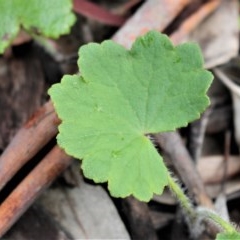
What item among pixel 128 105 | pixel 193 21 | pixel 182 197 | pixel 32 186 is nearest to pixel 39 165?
pixel 32 186

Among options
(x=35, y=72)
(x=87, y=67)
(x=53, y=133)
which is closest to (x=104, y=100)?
(x=87, y=67)

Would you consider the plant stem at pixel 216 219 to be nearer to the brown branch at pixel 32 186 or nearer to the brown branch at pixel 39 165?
the brown branch at pixel 39 165

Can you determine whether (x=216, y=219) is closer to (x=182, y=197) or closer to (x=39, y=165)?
(x=182, y=197)

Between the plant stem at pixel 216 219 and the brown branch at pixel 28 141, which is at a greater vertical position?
the brown branch at pixel 28 141

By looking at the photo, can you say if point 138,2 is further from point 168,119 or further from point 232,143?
point 168,119

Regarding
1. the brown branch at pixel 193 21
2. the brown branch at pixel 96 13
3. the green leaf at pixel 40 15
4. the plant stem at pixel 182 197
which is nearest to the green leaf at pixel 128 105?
the plant stem at pixel 182 197

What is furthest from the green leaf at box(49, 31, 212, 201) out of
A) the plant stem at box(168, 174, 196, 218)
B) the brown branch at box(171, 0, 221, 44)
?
the brown branch at box(171, 0, 221, 44)

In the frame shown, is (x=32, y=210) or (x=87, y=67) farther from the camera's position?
(x=32, y=210)
